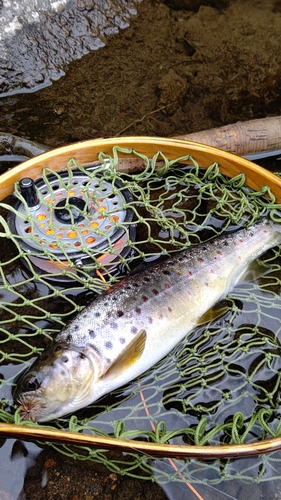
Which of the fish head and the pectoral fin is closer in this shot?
the fish head

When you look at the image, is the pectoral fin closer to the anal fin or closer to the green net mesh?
the green net mesh

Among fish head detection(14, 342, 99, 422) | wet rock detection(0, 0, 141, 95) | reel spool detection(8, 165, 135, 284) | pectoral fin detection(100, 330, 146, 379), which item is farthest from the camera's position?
wet rock detection(0, 0, 141, 95)

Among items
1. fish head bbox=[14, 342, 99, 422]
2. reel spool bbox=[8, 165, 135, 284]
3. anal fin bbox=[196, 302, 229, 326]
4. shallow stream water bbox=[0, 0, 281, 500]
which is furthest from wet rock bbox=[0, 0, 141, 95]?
fish head bbox=[14, 342, 99, 422]

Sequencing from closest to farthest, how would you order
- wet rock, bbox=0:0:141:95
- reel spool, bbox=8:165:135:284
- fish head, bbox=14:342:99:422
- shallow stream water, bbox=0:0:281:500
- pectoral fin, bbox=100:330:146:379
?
fish head, bbox=14:342:99:422, pectoral fin, bbox=100:330:146:379, reel spool, bbox=8:165:135:284, shallow stream water, bbox=0:0:281:500, wet rock, bbox=0:0:141:95

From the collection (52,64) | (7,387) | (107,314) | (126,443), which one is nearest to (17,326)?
(7,387)

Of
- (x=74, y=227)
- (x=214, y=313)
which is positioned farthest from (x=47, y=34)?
(x=214, y=313)

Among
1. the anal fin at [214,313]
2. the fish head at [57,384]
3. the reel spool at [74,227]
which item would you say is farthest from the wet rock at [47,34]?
the fish head at [57,384]
